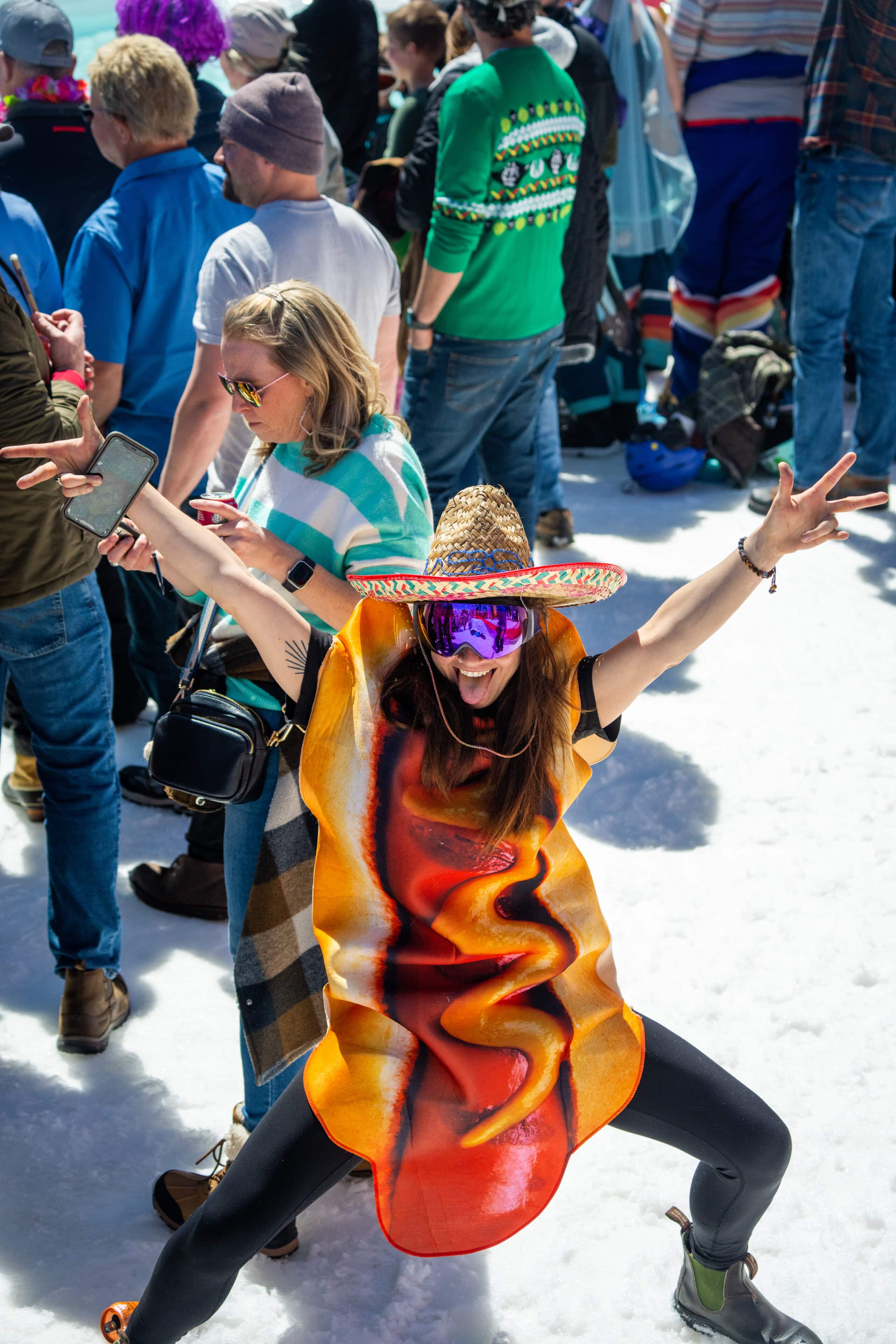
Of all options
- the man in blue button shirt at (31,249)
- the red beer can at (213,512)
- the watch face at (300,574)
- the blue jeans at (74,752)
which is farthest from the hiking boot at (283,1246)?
the man in blue button shirt at (31,249)

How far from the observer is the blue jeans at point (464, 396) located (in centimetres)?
398

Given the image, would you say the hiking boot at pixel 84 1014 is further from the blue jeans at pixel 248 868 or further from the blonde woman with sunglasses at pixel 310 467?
the blonde woman with sunglasses at pixel 310 467

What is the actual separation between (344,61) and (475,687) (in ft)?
14.4

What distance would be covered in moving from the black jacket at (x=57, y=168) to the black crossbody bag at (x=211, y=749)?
245 cm

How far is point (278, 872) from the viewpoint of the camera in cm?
211

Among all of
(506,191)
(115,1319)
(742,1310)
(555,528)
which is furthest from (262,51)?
(742,1310)

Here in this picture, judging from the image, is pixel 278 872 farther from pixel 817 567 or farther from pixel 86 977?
pixel 817 567

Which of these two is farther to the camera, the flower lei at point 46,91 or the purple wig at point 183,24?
the purple wig at point 183,24

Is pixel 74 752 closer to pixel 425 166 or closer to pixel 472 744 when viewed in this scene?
pixel 472 744

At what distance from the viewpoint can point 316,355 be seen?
2.16 meters

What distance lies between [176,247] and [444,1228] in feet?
8.32

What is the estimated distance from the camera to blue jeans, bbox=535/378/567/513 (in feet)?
16.4

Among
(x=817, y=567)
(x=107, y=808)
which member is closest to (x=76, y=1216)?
(x=107, y=808)

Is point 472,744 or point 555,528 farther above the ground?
point 472,744
